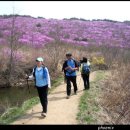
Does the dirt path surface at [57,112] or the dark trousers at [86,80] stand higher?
the dark trousers at [86,80]

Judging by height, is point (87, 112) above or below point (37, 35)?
below

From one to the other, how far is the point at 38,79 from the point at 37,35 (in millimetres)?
26391

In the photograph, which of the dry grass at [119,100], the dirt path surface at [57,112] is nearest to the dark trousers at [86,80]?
the dirt path surface at [57,112]

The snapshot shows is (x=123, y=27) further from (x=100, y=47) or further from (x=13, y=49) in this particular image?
(x=13, y=49)

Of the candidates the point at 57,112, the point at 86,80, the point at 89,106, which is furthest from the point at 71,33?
the point at 57,112

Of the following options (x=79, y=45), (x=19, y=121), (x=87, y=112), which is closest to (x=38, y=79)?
(x=19, y=121)

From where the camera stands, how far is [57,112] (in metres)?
13.0

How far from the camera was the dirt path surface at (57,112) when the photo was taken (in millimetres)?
11820

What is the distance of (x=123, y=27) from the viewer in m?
50.9

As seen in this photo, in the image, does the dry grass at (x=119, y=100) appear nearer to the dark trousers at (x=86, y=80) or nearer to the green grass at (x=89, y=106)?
the green grass at (x=89, y=106)

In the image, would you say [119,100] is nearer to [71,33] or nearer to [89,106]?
[89,106]

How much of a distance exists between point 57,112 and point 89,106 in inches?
71.4

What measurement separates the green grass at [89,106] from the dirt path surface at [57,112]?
21 cm

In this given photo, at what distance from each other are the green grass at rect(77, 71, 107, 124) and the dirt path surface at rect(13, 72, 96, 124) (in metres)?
0.21
